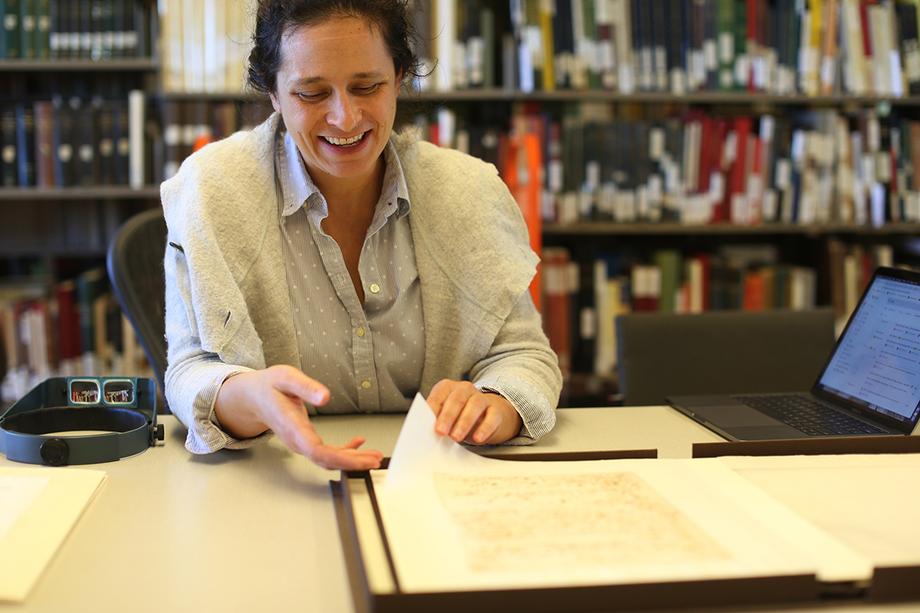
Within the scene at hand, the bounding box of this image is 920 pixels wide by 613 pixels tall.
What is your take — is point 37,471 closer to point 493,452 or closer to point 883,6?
point 493,452

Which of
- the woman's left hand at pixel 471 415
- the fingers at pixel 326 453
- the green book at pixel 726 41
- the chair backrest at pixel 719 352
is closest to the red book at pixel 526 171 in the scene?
the green book at pixel 726 41

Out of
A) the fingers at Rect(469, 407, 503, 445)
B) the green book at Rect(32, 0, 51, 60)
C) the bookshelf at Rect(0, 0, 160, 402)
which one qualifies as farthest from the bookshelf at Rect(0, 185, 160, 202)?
the fingers at Rect(469, 407, 503, 445)

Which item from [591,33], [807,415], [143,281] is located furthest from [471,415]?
[591,33]

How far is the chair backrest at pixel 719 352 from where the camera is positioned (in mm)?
1755

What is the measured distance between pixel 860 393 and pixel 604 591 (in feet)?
2.61

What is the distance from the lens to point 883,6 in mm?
3229

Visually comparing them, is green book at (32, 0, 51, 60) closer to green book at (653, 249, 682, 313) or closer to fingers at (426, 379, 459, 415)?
green book at (653, 249, 682, 313)

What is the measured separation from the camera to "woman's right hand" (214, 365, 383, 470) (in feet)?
3.34

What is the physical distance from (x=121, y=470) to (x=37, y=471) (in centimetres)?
9

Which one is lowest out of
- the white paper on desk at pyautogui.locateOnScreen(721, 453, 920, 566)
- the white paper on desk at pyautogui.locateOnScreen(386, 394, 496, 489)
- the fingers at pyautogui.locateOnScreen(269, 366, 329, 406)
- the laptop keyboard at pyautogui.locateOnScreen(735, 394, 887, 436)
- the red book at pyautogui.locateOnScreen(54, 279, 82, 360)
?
the red book at pyautogui.locateOnScreen(54, 279, 82, 360)

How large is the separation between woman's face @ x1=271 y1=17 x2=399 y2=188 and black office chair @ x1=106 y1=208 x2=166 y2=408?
0.40 meters

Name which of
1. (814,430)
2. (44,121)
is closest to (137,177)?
(44,121)

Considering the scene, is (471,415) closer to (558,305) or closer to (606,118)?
(558,305)

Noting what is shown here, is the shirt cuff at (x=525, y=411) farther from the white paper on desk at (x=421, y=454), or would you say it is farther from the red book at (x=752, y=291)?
the red book at (x=752, y=291)
